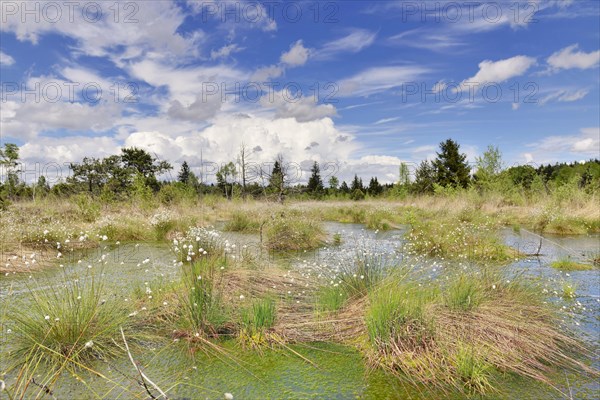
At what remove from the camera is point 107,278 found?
637cm

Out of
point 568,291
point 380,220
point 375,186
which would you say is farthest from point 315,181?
point 568,291

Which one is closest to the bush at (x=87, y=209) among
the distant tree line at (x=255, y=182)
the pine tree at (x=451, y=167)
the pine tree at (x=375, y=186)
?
the distant tree line at (x=255, y=182)

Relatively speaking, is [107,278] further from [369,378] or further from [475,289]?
[475,289]

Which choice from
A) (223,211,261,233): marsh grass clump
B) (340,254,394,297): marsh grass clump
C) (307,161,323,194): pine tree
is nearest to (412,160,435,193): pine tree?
(307,161,323,194): pine tree

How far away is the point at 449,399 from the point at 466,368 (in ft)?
1.13

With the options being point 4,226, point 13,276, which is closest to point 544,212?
point 13,276

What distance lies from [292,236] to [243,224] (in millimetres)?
3853

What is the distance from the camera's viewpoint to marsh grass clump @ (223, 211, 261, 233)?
45.9ft

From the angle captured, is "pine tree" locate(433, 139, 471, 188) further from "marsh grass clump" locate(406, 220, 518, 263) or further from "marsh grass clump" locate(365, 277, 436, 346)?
"marsh grass clump" locate(365, 277, 436, 346)

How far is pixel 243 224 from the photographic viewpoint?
46.7ft

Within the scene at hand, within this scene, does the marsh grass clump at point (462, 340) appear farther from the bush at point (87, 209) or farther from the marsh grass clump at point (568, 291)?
the bush at point (87, 209)

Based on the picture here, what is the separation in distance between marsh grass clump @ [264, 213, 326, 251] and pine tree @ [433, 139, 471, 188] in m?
30.3

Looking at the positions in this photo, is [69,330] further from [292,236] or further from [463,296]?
[292,236]

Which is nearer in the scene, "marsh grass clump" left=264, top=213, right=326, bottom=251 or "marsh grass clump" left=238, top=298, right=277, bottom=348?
"marsh grass clump" left=238, top=298, right=277, bottom=348
